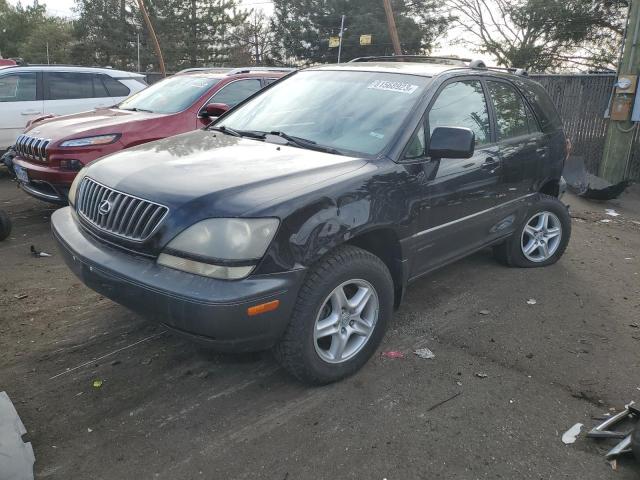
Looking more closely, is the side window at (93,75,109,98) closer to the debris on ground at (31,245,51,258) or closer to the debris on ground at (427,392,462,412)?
the debris on ground at (31,245,51,258)

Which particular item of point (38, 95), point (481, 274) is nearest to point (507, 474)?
point (481, 274)

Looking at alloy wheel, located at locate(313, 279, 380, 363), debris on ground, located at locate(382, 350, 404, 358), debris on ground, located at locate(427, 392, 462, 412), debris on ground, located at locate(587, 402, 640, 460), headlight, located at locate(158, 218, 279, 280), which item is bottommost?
debris on ground, located at locate(427, 392, 462, 412)

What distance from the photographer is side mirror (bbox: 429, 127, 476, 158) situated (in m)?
3.25

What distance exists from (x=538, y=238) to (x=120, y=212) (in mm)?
3808

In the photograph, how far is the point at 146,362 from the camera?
3250mm

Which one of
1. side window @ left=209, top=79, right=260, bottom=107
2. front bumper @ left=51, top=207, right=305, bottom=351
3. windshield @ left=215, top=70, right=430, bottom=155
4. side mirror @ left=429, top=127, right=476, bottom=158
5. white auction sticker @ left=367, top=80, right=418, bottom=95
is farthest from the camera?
side window @ left=209, top=79, right=260, bottom=107

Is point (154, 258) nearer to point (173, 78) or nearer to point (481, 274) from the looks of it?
point (481, 274)

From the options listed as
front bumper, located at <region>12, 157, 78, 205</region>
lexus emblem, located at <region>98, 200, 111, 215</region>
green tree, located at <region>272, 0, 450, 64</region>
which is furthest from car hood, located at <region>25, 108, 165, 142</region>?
green tree, located at <region>272, 0, 450, 64</region>

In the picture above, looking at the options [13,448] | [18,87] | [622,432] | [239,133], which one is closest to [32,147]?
[239,133]

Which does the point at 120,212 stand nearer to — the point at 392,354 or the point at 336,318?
the point at 336,318

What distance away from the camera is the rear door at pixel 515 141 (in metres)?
4.21

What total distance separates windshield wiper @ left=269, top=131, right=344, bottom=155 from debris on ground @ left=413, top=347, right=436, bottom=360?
1.39 meters

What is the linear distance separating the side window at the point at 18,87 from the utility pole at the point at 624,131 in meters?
9.36

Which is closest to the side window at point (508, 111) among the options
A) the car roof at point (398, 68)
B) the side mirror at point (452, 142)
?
the car roof at point (398, 68)
